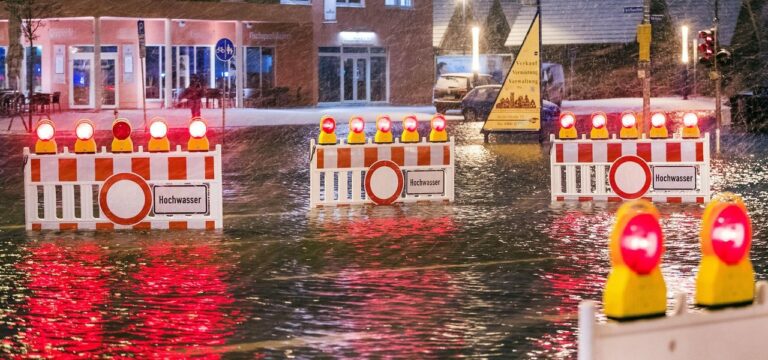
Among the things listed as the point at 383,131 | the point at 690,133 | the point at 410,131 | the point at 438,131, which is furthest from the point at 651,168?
the point at 383,131

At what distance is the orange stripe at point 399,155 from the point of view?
55.1 feet

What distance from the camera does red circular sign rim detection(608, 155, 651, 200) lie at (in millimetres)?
16766

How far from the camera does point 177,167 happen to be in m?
14.2

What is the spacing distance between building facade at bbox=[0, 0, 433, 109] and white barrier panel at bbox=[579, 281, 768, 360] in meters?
50.4

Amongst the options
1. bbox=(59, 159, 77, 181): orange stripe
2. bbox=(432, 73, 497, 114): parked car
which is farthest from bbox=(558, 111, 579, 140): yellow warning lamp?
bbox=(432, 73, 497, 114): parked car

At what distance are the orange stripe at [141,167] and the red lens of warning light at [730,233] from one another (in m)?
9.93

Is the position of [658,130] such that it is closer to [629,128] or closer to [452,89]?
[629,128]

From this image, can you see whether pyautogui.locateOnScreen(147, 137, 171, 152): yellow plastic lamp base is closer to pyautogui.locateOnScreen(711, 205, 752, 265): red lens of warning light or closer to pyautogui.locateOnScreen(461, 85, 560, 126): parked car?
pyautogui.locateOnScreen(711, 205, 752, 265): red lens of warning light

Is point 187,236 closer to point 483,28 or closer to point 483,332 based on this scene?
point 483,332

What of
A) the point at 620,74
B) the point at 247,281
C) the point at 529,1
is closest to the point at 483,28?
the point at 620,74

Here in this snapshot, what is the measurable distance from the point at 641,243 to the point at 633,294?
20cm

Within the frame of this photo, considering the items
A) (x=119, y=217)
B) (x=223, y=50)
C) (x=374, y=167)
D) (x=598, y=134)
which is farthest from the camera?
(x=223, y=50)

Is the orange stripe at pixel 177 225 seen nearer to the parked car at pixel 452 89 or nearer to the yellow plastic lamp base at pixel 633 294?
the yellow plastic lamp base at pixel 633 294

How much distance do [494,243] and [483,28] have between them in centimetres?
6513
